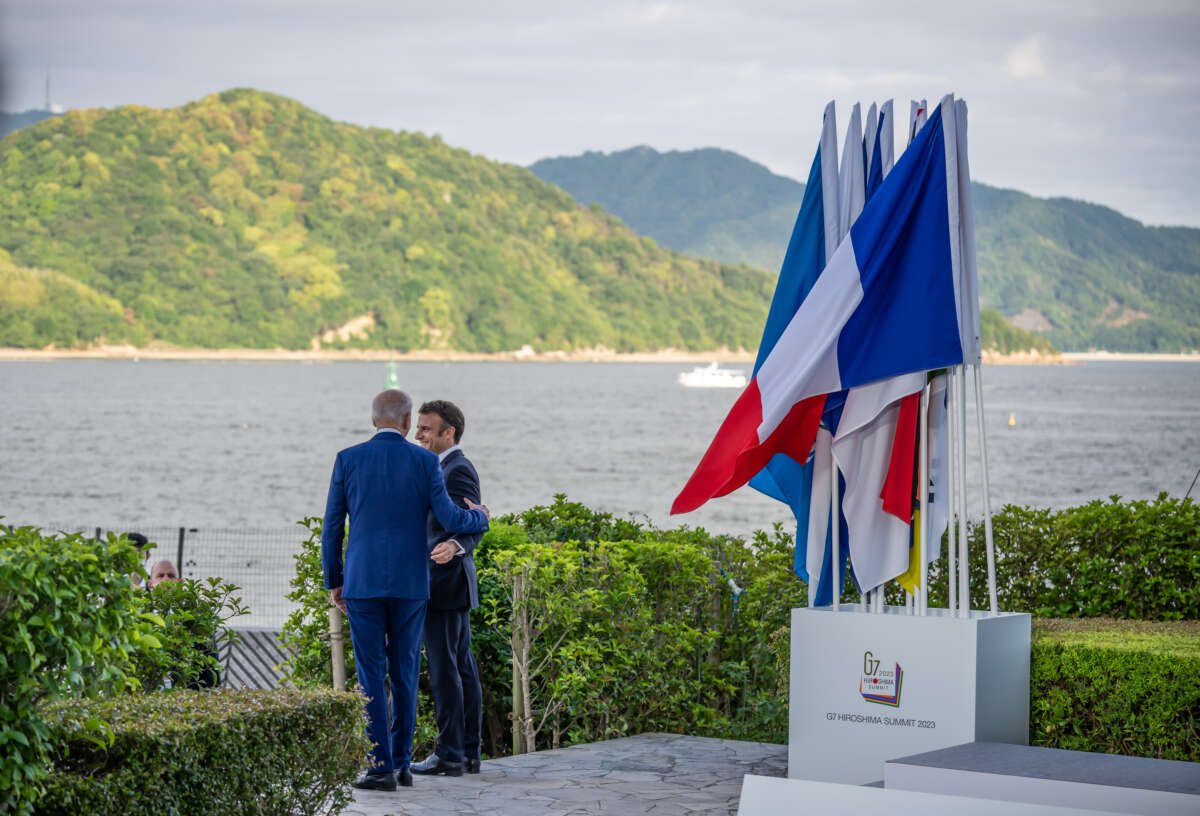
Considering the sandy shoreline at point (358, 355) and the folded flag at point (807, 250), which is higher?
the sandy shoreline at point (358, 355)

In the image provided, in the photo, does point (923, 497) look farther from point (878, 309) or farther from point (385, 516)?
point (385, 516)

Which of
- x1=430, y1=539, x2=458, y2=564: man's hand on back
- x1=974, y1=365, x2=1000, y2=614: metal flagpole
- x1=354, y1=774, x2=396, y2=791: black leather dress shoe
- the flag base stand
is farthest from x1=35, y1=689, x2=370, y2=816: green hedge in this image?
x1=974, y1=365, x2=1000, y2=614: metal flagpole

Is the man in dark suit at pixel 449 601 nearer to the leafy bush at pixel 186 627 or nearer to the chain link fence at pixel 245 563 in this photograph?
the leafy bush at pixel 186 627

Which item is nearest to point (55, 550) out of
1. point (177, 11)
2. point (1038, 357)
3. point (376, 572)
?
point (376, 572)

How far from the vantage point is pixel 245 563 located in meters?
27.3

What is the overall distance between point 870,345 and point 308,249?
129 meters

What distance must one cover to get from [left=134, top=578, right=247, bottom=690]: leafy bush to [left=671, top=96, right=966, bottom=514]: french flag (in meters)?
2.75

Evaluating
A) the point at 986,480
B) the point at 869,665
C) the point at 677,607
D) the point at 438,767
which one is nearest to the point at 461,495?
the point at 438,767

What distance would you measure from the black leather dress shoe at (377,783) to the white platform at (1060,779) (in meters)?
2.63

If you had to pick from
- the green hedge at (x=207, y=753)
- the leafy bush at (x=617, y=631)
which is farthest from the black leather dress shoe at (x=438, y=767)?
the green hedge at (x=207, y=753)

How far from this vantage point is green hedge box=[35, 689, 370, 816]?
4020 millimetres

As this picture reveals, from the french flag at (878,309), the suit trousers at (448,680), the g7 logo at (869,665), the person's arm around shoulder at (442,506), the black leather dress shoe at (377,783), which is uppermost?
the french flag at (878,309)

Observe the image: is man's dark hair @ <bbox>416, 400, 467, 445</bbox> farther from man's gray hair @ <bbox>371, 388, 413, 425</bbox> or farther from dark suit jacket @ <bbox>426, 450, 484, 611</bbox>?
man's gray hair @ <bbox>371, 388, 413, 425</bbox>

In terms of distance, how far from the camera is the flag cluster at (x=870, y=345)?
5844 mm
